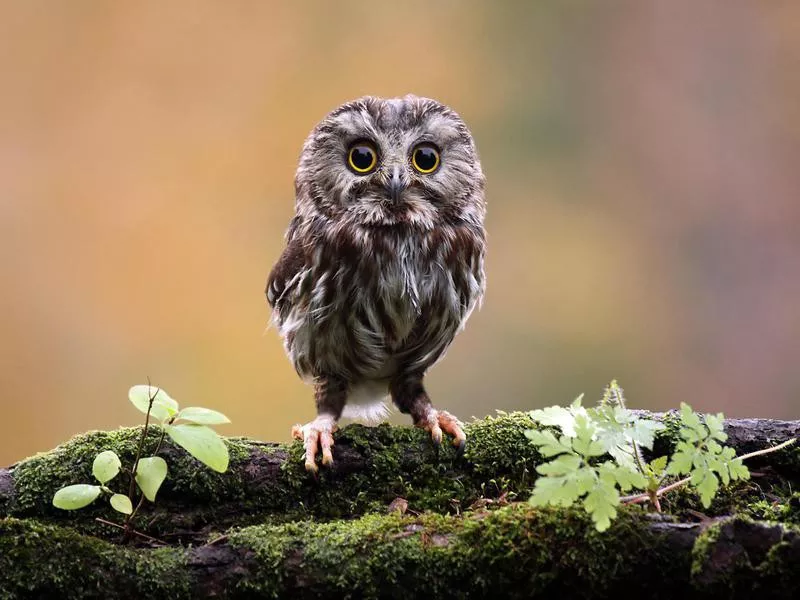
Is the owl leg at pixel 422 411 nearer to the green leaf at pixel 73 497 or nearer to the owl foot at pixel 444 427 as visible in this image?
the owl foot at pixel 444 427

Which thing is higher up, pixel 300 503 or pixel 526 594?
pixel 300 503

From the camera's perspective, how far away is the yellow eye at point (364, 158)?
2291 mm

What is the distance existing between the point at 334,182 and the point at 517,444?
0.92 meters

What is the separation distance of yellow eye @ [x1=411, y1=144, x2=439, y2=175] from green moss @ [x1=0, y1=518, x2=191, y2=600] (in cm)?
127

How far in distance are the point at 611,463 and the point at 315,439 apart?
2.40ft

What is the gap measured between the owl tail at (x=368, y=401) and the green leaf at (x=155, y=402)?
899 millimetres

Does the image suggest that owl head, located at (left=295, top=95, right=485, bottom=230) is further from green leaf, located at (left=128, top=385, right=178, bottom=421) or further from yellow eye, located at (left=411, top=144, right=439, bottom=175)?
green leaf, located at (left=128, top=385, right=178, bottom=421)

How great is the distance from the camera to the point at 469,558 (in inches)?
57.7

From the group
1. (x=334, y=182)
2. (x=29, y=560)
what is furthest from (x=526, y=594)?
(x=334, y=182)

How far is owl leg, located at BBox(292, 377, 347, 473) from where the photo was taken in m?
1.89

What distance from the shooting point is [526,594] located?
4.70 feet

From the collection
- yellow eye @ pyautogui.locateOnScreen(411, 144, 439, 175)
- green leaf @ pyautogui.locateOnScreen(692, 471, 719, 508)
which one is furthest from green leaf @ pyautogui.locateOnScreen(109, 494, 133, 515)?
yellow eye @ pyautogui.locateOnScreen(411, 144, 439, 175)

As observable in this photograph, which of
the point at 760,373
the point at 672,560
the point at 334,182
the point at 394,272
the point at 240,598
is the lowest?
the point at 240,598

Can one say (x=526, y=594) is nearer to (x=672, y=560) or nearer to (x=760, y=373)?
(x=672, y=560)
